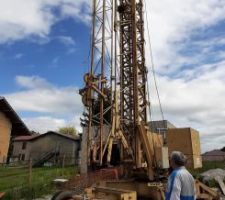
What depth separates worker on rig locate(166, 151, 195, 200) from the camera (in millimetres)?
4375

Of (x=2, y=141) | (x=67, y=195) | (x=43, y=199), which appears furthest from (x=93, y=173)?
(x=2, y=141)

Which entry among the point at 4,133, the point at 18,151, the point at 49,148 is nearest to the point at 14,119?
the point at 4,133

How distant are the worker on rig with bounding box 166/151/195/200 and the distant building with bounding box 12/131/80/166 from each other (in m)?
38.0

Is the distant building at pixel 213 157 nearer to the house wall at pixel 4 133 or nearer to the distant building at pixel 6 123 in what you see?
the distant building at pixel 6 123

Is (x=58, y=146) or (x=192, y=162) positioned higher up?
(x=58, y=146)

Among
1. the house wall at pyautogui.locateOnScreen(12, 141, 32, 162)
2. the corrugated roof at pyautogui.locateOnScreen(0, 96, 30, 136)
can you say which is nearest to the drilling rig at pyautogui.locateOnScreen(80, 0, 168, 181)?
the corrugated roof at pyautogui.locateOnScreen(0, 96, 30, 136)

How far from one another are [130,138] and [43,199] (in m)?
5.21

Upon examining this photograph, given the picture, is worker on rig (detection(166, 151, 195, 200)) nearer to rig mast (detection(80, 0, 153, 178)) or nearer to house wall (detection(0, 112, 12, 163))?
rig mast (detection(80, 0, 153, 178))

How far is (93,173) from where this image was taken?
47.2 ft

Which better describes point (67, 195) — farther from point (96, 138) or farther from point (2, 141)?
point (2, 141)

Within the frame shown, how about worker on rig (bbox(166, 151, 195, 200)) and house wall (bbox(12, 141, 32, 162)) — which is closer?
worker on rig (bbox(166, 151, 195, 200))

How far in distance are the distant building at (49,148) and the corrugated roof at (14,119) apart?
51.7ft

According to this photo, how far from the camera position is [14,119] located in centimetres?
2502

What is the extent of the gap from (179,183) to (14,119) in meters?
22.6
